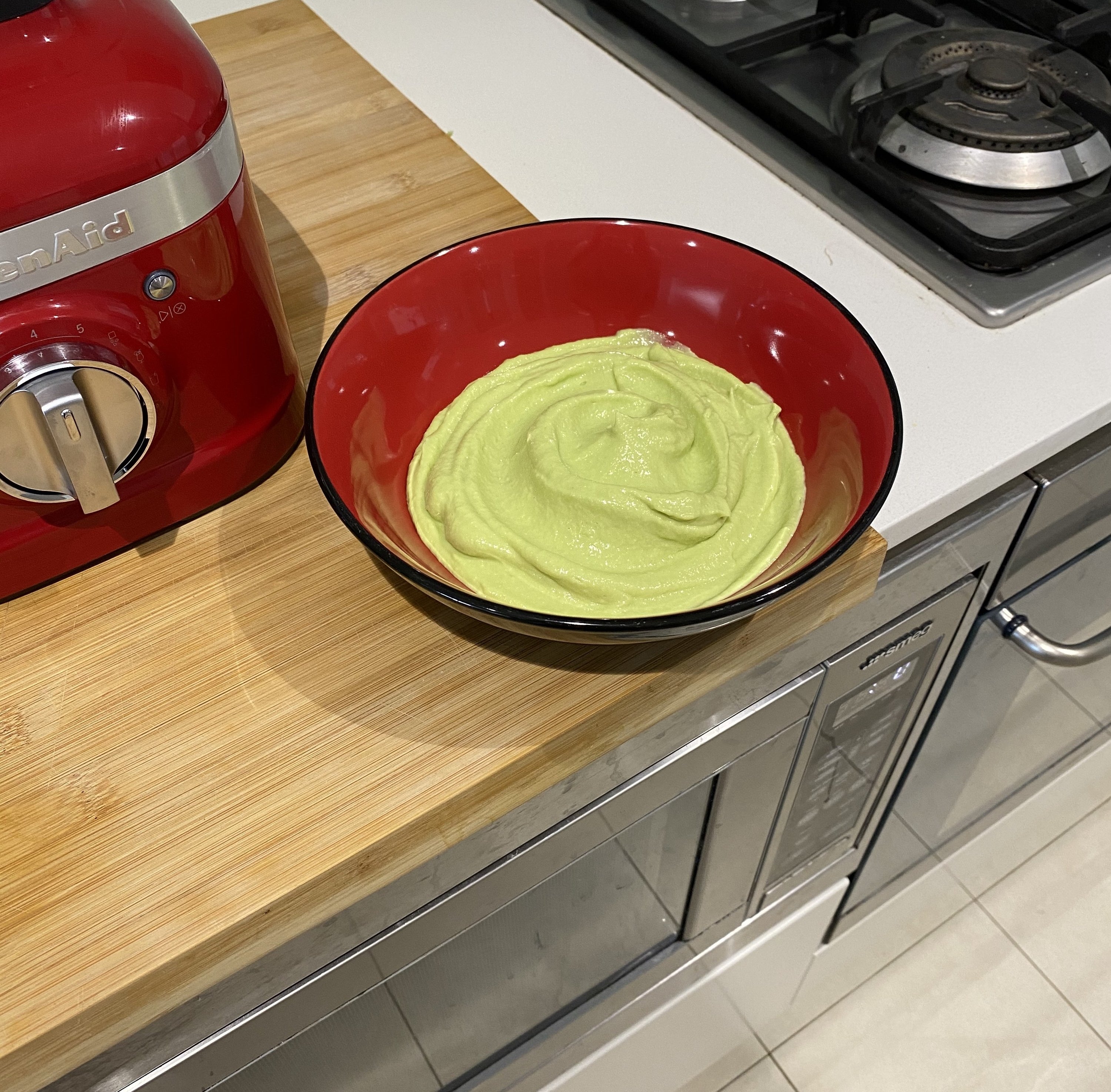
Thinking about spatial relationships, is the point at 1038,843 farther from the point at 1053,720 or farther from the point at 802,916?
the point at 802,916

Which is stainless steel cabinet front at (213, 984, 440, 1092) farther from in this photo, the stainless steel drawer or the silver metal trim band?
the silver metal trim band

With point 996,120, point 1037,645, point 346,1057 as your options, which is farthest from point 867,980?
point 996,120

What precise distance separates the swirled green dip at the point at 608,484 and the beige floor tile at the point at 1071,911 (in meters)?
1.07

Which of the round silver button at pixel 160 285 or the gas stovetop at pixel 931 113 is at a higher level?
the round silver button at pixel 160 285

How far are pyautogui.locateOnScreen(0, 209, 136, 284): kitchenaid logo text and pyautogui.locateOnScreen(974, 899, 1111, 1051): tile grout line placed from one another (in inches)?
51.7

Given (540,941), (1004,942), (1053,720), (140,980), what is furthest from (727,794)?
(1004,942)

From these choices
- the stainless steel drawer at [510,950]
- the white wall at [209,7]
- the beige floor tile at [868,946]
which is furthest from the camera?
the beige floor tile at [868,946]

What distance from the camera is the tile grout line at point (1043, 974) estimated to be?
4.02ft

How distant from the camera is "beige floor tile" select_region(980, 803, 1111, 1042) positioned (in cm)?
127

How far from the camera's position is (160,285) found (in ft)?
1.52

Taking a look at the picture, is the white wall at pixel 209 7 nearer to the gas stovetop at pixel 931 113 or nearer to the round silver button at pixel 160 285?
the gas stovetop at pixel 931 113

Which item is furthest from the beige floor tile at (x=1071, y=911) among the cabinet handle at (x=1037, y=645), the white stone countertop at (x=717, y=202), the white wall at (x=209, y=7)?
the white wall at (x=209, y=7)

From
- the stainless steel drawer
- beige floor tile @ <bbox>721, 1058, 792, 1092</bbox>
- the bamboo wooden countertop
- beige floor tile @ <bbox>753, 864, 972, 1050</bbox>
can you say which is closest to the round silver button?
the bamboo wooden countertop

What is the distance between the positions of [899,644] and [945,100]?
1.30 feet
